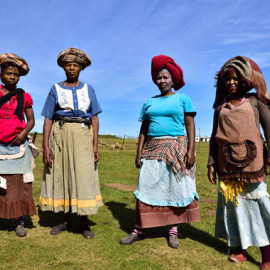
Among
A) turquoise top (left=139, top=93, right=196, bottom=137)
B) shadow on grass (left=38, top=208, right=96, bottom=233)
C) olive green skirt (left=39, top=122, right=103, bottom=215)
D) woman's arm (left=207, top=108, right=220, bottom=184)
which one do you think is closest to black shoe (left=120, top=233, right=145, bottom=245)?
olive green skirt (left=39, top=122, right=103, bottom=215)

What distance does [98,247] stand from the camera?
3.43 m

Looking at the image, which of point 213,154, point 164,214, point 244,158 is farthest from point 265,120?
point 164,214

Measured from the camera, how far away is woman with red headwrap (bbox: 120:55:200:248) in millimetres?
3584

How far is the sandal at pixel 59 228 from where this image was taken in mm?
3823

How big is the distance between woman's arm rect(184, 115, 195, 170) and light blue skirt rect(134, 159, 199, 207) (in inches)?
7.6

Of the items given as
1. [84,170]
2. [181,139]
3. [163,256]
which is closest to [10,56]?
[84,170]

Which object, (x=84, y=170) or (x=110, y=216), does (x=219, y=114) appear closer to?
(x=84, y=170)

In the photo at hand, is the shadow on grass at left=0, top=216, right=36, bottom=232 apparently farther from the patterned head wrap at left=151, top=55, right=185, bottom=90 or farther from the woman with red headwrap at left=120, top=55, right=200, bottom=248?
the patterned head wrap at left=151, top=55, right=185, bottom=90

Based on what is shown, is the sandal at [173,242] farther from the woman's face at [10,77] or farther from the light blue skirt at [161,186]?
the woman's face at [10,77]

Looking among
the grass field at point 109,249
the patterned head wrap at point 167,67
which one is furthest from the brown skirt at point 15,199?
the patterned head wrap at point 167,67

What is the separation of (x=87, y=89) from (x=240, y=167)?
90.2 inches

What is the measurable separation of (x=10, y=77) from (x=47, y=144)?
109 cm

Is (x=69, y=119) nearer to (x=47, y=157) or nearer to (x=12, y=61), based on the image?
(x=47, y=157)

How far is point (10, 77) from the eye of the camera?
3842mm
